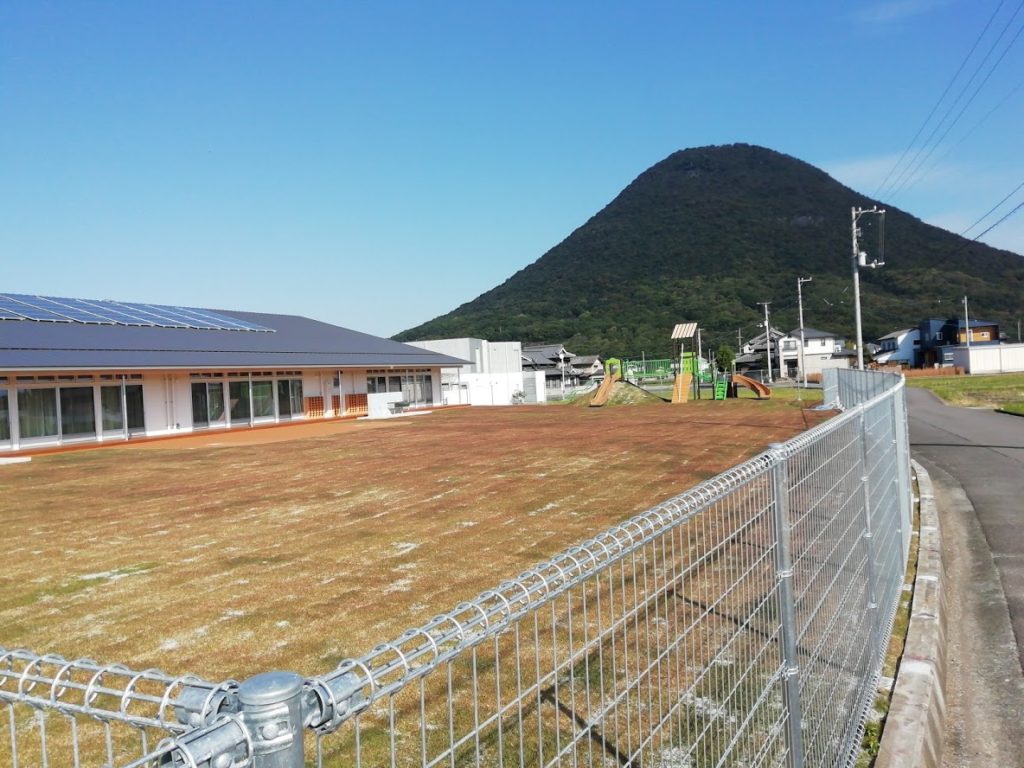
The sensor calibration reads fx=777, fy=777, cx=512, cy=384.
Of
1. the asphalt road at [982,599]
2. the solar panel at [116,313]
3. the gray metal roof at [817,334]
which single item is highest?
the solar panel at [116,313]

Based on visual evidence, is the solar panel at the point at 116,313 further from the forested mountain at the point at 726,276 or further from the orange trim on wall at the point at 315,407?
the forested mountain at the point at 726,276

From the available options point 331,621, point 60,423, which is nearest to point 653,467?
point 331,621

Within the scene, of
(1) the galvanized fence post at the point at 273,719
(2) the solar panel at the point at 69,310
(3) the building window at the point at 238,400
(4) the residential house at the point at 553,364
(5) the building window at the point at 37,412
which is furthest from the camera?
(4) the residential house at the point at 553,364

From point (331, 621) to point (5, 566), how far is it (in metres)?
4.88

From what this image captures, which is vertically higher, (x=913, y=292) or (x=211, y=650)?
(x=913, y=292)

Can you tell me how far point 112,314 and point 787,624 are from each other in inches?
1400

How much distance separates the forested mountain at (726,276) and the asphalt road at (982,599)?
83.2 meters

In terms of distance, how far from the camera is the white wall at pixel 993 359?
7000cm

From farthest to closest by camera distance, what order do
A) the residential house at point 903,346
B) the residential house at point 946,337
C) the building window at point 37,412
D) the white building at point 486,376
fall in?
the residential house at point 903,346 → the residential house at point 946,337 → the white building at point 486,376 → the building window at point 37,412

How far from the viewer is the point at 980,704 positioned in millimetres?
5352

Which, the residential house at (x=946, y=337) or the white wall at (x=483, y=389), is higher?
the residential house at (x=946, y=337)

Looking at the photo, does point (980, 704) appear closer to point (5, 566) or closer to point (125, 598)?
point (125, 598)

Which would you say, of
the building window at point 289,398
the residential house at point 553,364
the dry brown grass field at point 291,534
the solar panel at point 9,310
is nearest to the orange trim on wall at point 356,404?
the building window at point 289,398

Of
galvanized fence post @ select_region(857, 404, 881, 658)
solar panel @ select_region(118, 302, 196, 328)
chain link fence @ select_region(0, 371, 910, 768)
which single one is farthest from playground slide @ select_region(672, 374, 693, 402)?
galvanized fence post @ select_region(857, 404, 881, 658)
